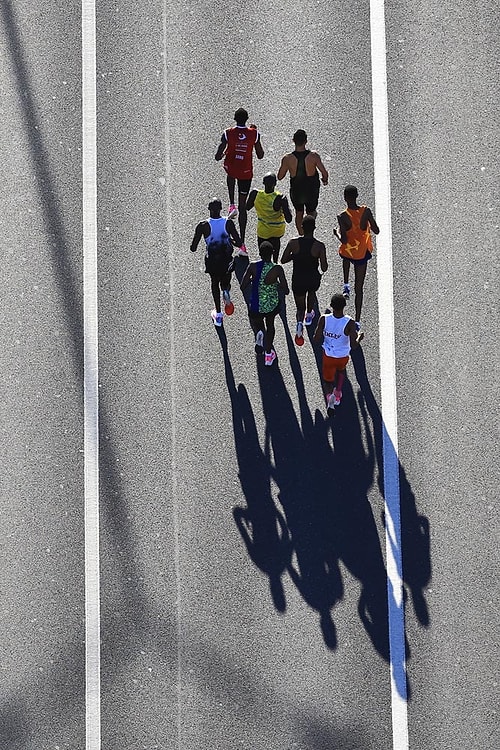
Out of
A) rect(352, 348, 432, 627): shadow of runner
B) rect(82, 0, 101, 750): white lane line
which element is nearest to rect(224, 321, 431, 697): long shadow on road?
rect(352, 348, 432, 627): shadow of runner

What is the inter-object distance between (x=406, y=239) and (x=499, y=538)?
348 centimetres

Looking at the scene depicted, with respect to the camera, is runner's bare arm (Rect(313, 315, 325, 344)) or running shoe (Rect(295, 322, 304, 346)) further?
running shoe (Rect(295, 322, 304, 346))

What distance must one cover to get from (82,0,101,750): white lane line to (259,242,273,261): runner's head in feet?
7.64

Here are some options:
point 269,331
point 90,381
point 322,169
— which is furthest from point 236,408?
point 322,169

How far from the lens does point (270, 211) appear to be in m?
11.1

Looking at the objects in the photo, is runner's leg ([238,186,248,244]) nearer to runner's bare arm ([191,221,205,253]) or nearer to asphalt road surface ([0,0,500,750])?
asphalt road surface ([0,0,500,750])

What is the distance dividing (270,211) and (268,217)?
0.33 feet

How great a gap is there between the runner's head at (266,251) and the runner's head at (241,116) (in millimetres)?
1504

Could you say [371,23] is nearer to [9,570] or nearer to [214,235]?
[214,235]

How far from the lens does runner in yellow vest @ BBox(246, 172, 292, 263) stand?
10875mm

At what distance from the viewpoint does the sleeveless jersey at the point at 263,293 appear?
35.0 feet

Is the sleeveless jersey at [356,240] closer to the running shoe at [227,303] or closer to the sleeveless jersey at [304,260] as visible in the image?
the sleeveless jersey at [304,260]

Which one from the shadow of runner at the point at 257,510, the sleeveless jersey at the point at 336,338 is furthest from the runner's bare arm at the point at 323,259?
the shadow of runner at the point at 257,510

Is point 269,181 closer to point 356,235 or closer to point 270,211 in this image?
point 270,211
